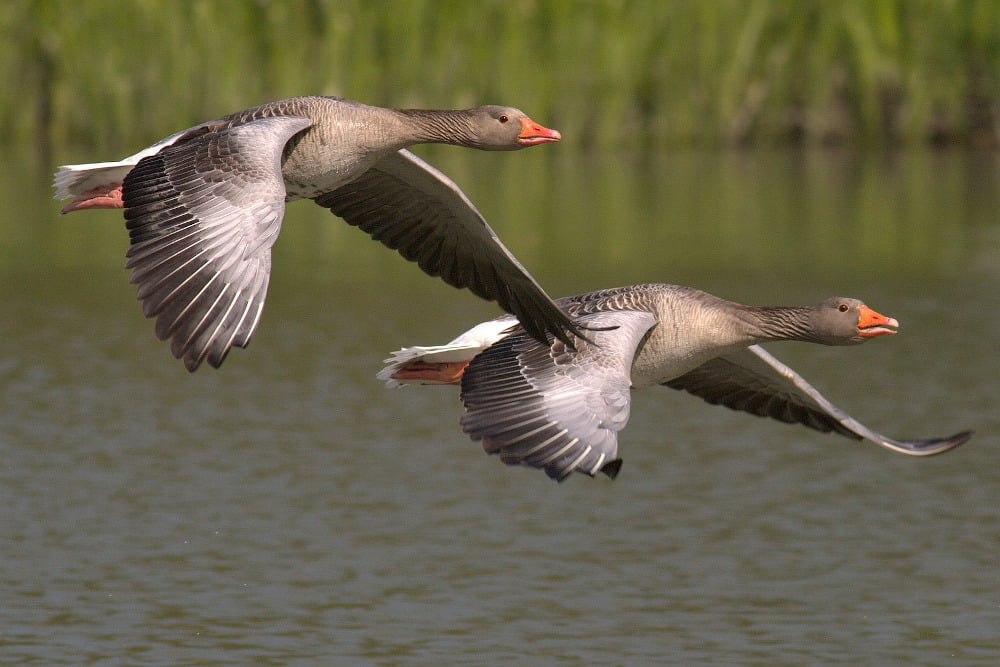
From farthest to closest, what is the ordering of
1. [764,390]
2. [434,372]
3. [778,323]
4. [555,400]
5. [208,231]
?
[764,390] < [778,323] < [434,372] < [555,400] < [208,231]

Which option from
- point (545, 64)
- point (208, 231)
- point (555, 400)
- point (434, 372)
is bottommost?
point (434, 372)

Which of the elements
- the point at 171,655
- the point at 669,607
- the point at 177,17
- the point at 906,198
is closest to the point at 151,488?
the point at 171,655

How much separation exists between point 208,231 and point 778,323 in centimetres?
437

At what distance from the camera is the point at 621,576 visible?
14.0 m

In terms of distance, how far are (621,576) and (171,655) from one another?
347 cm

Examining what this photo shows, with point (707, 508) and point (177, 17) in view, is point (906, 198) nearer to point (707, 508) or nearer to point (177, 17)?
point (177, 17)

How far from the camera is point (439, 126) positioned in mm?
11641

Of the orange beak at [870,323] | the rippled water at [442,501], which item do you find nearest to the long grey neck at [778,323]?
the orange beak at [870,323]

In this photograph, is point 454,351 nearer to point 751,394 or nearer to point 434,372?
point 434,372

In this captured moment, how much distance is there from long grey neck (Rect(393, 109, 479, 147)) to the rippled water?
11.0 feet

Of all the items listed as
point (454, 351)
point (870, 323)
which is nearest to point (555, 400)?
point (454, 351)

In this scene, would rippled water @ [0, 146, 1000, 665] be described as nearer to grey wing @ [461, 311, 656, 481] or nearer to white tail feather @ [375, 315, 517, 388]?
white tail feather @ [375, 315, 517, 388]

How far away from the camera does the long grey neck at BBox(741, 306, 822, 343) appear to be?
1221 cm

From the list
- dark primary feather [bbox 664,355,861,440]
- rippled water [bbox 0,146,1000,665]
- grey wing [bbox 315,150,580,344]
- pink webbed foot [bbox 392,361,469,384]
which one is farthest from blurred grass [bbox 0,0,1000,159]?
pink webbed foot [bbox 392,361,469,384]
